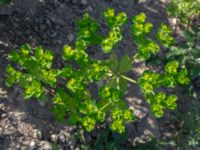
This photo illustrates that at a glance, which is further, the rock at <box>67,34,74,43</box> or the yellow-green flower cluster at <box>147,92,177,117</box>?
the rock at <box>67,34,74,43</box>

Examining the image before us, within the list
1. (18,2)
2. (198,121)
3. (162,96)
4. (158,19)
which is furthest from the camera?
(158,19)

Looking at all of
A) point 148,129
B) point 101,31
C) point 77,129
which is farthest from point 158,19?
point 77,129

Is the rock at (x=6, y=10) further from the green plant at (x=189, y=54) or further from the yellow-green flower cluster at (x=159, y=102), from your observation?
the yellow-green flower cluster at (x=159, y=102)

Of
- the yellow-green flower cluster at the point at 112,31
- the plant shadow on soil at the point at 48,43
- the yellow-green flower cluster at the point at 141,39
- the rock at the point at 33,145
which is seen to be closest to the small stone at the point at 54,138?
the plant shadow on soil at the point at 48,43

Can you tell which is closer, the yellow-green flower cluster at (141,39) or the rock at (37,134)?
the yellow-green flower cluster at (141,39)

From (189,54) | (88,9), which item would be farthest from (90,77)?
(88,9)

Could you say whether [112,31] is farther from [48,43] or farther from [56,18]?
[56,18]

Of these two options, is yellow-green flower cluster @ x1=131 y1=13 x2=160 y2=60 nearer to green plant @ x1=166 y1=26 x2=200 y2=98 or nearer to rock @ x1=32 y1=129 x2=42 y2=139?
green plant @ x1=166 y1=26 x2=200 y2=98

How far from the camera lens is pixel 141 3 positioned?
4.58 m

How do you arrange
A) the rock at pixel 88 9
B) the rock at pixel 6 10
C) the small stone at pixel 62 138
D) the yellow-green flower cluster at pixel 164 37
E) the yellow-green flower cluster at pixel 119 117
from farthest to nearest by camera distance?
the rock at pixel 88 9 < the rock at pixel 6 10 < the small stone at pixel 62 138 < the yellow-green flower cluster at pixel 164 37 < the yellow-green flower cluster at pixel 119 117

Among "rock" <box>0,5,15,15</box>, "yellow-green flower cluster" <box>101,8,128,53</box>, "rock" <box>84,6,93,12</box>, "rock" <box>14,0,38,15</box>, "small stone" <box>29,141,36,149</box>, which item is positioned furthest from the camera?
"rock" <box>84,6,93,12</box>

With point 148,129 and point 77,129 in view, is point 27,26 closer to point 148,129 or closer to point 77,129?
point 77,129

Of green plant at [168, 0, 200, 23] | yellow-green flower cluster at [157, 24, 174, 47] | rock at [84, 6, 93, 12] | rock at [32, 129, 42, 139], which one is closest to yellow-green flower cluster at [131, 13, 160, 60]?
yellow-green flower cluster at [157, 24, 174, 47]

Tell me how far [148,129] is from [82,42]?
1180 mm
